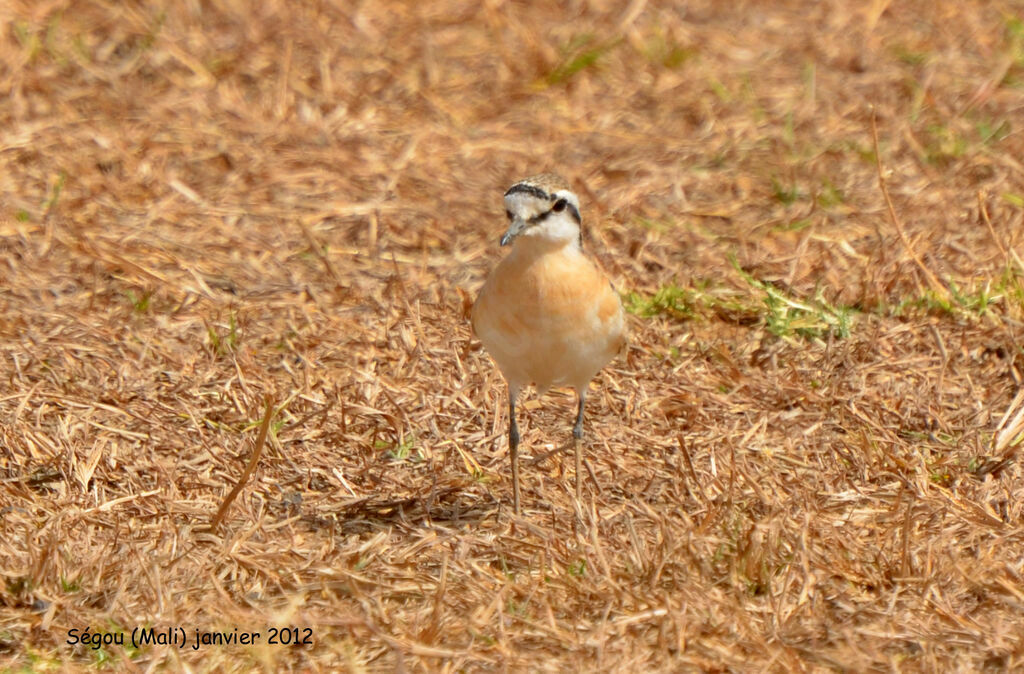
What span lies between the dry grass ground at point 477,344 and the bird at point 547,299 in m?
0.56

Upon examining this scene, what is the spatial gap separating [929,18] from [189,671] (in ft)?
23.9

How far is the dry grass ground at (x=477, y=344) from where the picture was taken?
14.8 feet

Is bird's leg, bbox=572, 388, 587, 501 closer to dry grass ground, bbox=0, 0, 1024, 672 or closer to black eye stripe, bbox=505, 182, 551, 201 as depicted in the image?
dry grass ground, bbox=0, 0, 1024, 672

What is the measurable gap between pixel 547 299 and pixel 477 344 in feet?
4.98

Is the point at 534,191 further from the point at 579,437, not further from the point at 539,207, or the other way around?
the point at 579,437

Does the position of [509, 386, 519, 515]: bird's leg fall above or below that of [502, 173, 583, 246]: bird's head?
below

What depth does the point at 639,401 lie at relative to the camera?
617cm

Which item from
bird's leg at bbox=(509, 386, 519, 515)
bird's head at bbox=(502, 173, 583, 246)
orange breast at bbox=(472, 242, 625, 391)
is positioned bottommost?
bird's leg at bbox=(509, 386, 519, 515)

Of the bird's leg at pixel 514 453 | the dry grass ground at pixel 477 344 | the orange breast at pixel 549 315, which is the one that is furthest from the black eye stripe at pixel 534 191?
the dry grass ground at pixel 477 344

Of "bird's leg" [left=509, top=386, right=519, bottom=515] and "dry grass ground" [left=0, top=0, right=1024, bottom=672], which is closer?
"dry grass ground" [left=0, top=0, right=1024, bottom=672]

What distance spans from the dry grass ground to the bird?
0.56m

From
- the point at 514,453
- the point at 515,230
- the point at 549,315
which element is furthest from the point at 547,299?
the point at 514,453

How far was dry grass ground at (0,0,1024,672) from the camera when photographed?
14.8 feet

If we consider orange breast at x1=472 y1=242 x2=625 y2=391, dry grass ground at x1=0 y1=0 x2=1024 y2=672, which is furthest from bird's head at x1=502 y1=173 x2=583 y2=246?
dry grass ground at x1=0 y1=0 x2=1024 y2=672
